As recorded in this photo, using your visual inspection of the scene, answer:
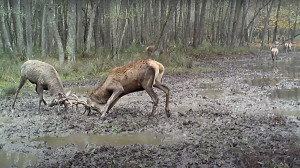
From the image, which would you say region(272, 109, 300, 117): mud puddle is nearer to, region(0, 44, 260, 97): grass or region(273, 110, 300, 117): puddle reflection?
region(273, 110, 300, 117): puddle reflection

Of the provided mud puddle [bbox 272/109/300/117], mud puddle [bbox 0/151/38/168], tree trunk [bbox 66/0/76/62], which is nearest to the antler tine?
mud puddle [bbox 0/151/38/168]

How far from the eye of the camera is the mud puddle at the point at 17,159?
19.5ft

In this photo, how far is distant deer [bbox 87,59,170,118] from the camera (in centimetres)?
887

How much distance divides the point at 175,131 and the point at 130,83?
2179 millimetres

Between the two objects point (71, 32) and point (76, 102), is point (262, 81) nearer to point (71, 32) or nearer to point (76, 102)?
point (76, 102)

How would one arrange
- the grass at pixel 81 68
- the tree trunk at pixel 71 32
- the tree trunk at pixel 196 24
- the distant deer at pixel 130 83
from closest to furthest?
1. the distant deer at pixel 130 83
2. the grass at pixel 81 68
3. the tree trunk at pixel 71 32
4. the tree trunk at pixel 196 24

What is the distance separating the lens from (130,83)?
30.1ft

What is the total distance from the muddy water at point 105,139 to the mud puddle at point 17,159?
0.67 m

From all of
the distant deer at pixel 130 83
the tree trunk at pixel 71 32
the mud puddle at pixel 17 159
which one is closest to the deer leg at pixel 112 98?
the distant deer at pixel 130 83

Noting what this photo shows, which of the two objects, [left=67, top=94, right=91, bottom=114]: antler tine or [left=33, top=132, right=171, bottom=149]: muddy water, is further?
[left=67, top=94, right=91, bottom=114]: antler tine

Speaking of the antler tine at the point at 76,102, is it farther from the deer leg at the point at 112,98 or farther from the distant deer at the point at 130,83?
the deer leg at the point at 112,98

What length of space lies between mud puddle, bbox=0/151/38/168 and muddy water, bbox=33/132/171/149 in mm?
671

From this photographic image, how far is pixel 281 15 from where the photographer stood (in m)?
44.3

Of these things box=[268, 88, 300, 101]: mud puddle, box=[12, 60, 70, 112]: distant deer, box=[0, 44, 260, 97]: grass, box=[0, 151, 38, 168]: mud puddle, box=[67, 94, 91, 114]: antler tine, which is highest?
box=[12, 60, 70, 112]: distant deer
